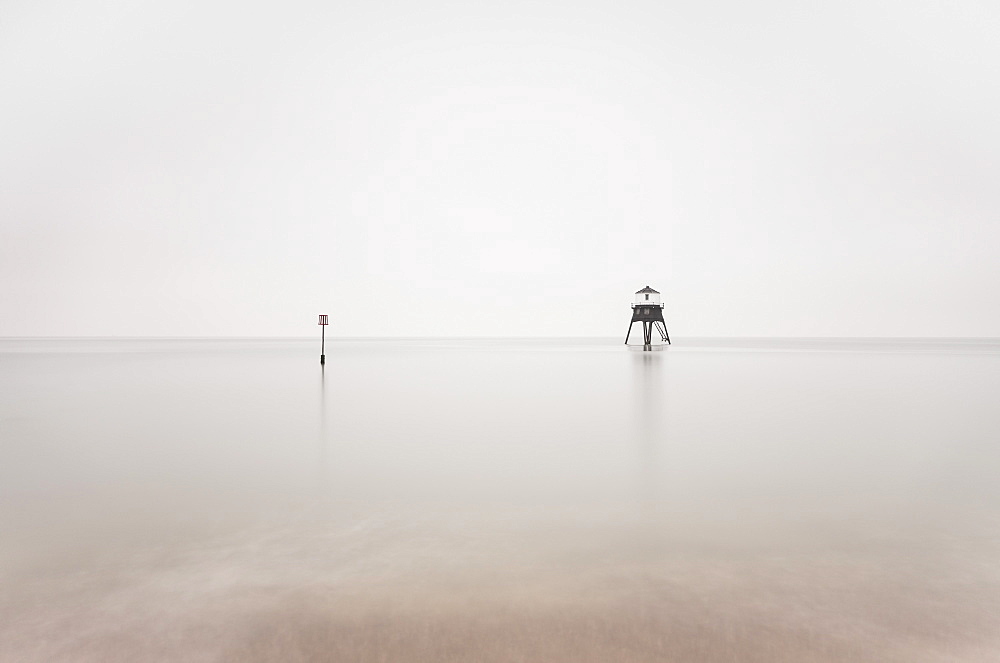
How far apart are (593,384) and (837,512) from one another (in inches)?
896

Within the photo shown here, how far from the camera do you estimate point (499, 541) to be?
7348mm

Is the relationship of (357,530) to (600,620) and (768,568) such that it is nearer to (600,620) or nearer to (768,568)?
(600,620)

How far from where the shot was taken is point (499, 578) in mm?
6133

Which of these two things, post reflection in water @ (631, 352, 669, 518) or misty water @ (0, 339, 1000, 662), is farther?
post reflection in water @ (631, 352, 669, 518)

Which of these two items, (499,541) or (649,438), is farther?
(649,438)

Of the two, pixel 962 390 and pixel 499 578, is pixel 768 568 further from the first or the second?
pixel 962 390

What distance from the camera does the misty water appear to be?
4930 mm

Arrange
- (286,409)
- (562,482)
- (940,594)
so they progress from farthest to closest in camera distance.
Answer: (286,409), (562,482), (940,594)

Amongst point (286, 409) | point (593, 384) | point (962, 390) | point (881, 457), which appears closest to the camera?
point (881, 457)

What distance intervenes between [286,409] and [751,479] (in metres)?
16.3

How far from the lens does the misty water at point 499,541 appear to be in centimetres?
493

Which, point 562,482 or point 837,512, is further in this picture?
point 562,482

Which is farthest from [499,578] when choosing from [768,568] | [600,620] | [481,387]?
[481,387]

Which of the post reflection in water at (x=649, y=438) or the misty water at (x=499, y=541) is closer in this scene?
the misty water at (x=499, y=541)
